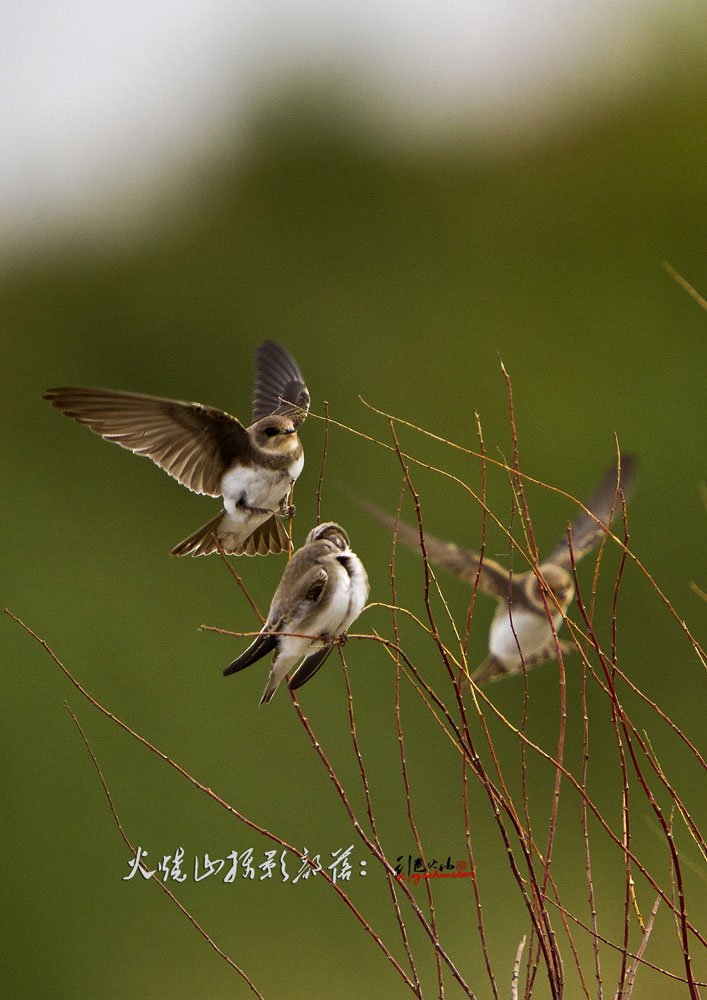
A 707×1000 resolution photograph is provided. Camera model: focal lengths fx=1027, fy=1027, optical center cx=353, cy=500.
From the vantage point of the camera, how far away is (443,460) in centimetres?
631

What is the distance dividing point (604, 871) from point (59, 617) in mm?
3574

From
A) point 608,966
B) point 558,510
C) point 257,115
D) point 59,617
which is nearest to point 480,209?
point 257,115

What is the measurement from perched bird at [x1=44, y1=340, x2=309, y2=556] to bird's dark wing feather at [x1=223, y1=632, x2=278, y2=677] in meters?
0.31

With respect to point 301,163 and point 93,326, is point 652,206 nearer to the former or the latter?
point 301,163

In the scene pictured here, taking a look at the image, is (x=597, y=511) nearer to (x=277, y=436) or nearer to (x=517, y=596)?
(x=517, y=596)

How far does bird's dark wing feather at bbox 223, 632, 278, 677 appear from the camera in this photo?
1.12 m

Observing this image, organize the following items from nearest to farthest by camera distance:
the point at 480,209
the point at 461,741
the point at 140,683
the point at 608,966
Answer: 1. the point at 461,741
2. the point at 608,966
3. the point at 140,683
4. the point at 480,209

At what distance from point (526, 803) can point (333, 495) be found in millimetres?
5498

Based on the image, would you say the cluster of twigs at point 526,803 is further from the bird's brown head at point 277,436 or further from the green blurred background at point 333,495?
the green blurred background at point 333,495

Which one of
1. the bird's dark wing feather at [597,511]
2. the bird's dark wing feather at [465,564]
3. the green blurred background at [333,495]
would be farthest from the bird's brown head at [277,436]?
the green blurred background at [333,495]

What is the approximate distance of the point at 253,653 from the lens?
3.87 feet

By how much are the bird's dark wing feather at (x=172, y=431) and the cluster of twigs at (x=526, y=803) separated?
0.23 m

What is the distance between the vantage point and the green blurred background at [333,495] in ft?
18.1

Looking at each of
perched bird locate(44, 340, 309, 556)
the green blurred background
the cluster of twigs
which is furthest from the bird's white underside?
the green blurred background
